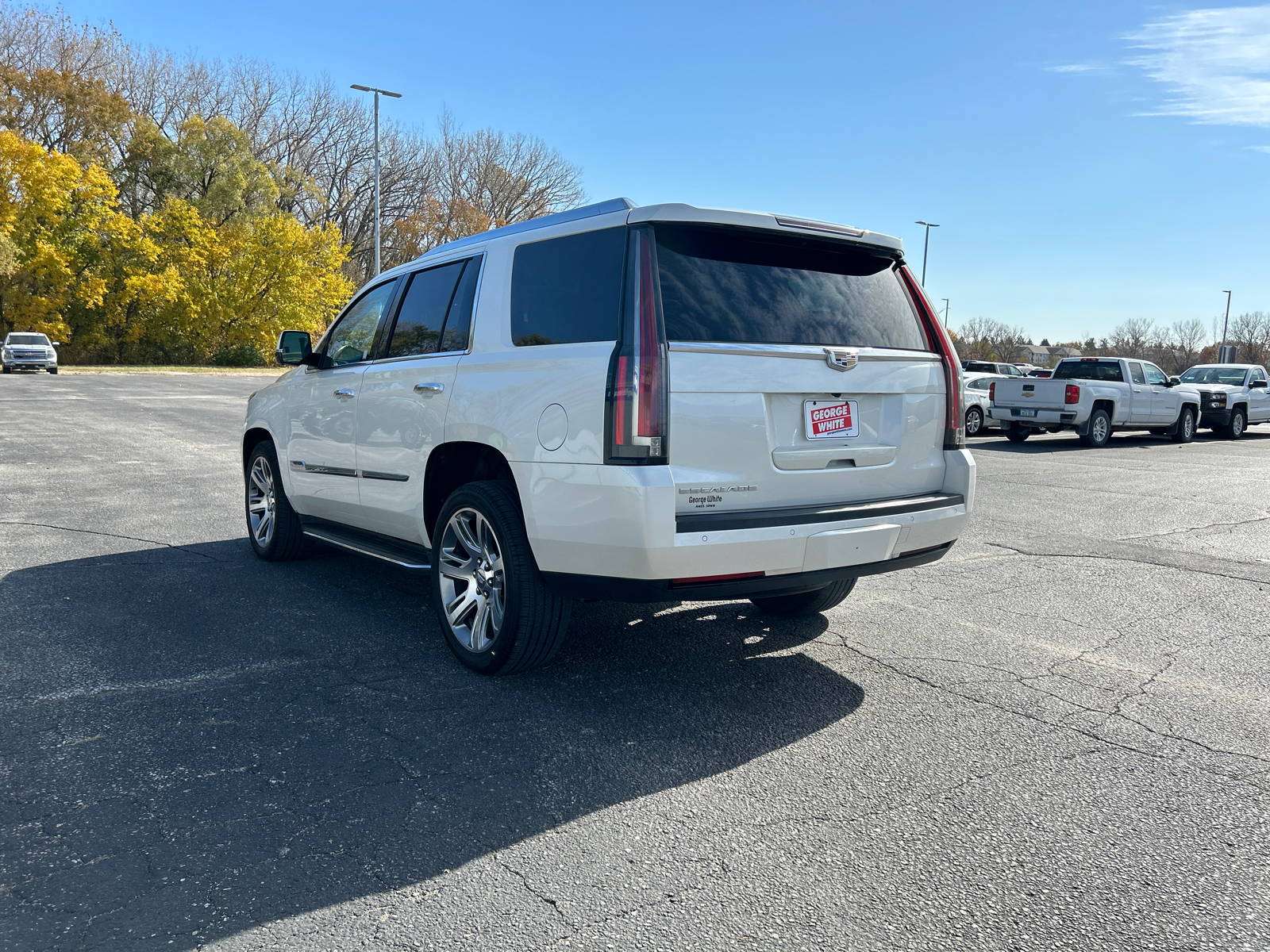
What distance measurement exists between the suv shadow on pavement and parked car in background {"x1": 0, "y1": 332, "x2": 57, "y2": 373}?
1585 inches

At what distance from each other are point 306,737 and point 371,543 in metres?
1.95

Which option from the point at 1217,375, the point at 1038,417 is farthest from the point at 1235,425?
the point at 1038,417

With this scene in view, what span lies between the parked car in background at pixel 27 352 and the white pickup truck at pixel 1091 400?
3706cm

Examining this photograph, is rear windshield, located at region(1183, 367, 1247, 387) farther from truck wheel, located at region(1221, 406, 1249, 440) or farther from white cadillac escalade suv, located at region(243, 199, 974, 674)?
white cadillac escalade suv, located at region(243, 199, 974, 674)

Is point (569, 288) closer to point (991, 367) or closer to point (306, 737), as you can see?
point (306, 737)

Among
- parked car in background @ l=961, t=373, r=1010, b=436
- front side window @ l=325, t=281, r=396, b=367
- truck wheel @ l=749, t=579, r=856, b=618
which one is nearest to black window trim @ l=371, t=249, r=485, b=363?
front side window @ l=325, t=281, r=396, b=367

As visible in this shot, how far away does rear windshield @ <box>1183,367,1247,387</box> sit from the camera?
25.0 meters

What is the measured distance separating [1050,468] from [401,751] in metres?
13.1

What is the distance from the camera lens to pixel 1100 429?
65.7 ft

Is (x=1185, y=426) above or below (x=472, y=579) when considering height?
below

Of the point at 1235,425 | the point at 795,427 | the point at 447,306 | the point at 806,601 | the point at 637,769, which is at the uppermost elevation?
the point at 447,306

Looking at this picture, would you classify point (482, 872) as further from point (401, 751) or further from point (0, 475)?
point (0, 475)

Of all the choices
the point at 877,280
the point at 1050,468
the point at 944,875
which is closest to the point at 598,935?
the point at 944,875

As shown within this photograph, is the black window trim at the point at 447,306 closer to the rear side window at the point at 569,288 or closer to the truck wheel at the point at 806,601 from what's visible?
the rear side window at the point at 569,288
